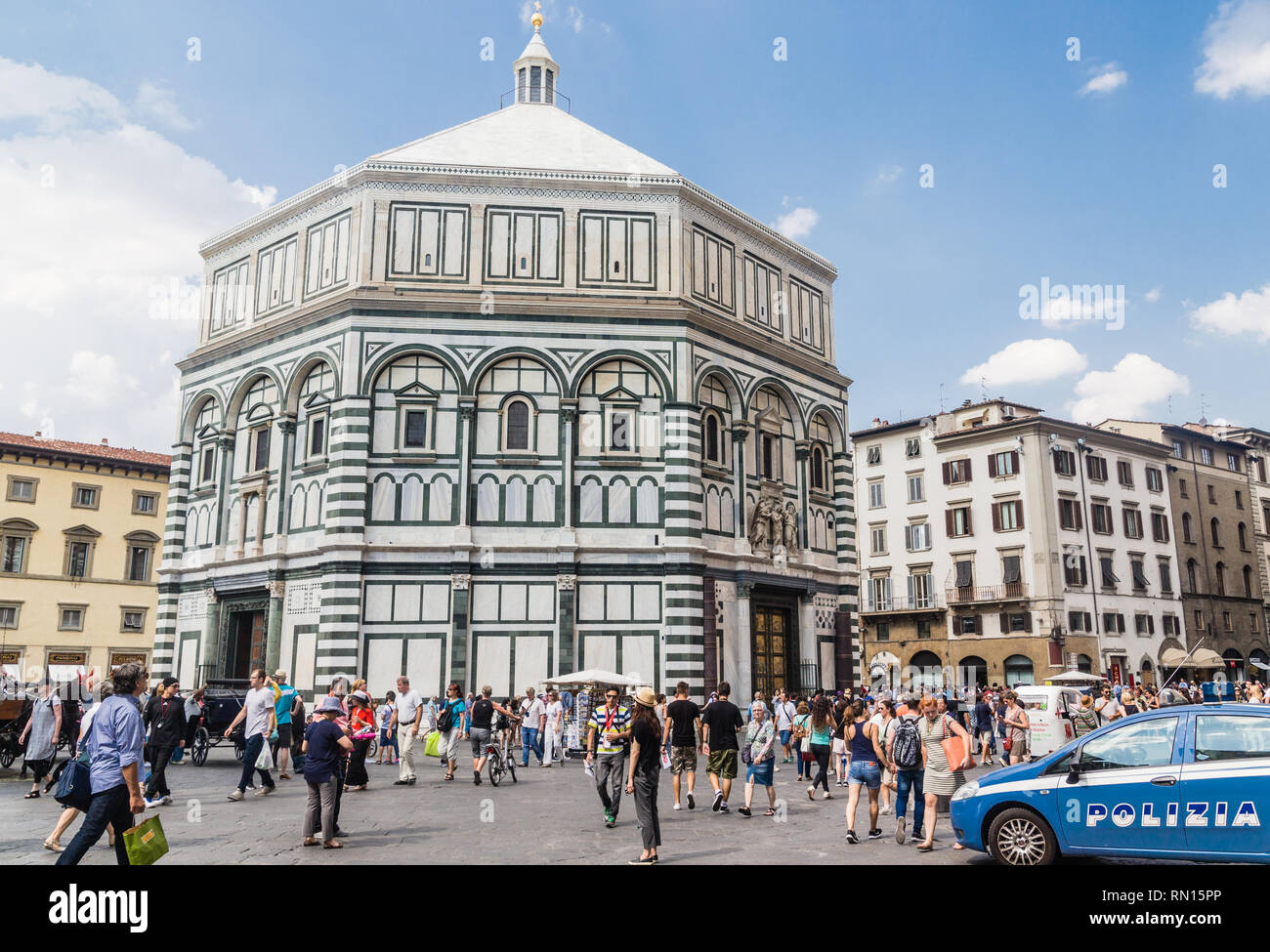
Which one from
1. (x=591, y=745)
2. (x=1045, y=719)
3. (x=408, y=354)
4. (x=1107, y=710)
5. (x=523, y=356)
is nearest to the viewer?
(x=591, y=745)

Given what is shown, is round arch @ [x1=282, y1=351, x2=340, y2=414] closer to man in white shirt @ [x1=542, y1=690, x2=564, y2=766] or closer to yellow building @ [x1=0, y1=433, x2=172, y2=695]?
man in white shirt @ [x1=542, y1=690, x2=564, y2=766]

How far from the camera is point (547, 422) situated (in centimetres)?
2847

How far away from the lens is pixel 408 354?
93.2 ft

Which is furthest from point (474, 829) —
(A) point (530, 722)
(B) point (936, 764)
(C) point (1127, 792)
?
(A) point (530, 722)

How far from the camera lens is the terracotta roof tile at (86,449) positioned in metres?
47.8

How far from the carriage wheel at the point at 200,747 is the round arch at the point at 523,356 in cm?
1180

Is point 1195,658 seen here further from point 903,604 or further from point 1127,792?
point 1127,792

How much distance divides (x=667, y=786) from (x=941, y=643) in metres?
35.4

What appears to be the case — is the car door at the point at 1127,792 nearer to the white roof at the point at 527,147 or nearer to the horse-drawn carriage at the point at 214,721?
the horse-drawn carriage at the point at 214,721

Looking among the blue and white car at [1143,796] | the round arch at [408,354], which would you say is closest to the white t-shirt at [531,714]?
the round arch at [408,354]

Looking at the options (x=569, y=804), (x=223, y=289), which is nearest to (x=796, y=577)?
(x=569, y=804)

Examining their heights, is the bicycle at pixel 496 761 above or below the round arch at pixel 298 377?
below

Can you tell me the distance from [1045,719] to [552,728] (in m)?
10.6
